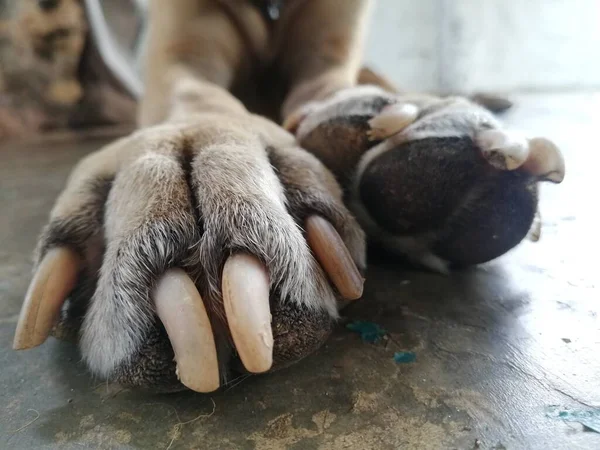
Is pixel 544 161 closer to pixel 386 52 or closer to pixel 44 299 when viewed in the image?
pixel 44 299

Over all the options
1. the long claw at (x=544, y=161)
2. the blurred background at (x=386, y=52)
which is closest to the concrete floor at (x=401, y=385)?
the long claw at (x=544, y=161)

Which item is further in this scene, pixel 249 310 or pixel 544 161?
pixel 544 161

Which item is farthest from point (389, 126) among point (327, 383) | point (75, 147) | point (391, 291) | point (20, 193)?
point (75, 147)

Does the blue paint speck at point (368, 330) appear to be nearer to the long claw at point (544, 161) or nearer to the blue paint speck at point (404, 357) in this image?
the blue paint speck at point (404, 357)

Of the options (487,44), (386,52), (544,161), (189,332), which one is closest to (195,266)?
(189,332)

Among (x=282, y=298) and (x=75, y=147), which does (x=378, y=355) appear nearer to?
(x=282, y=298)

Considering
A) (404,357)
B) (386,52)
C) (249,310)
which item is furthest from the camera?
(386,52)

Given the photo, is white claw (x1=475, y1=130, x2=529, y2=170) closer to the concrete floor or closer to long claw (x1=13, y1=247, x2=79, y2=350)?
the concrete floor
